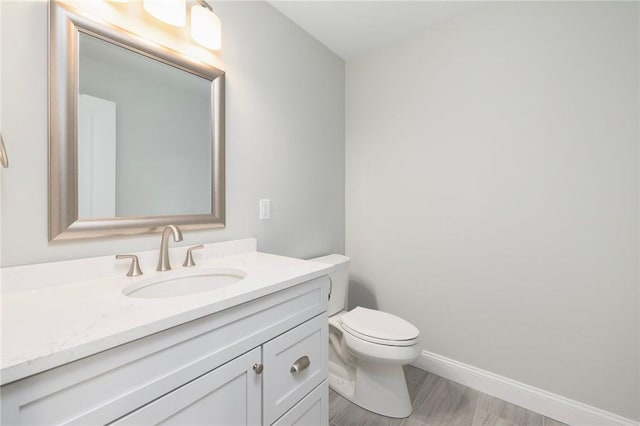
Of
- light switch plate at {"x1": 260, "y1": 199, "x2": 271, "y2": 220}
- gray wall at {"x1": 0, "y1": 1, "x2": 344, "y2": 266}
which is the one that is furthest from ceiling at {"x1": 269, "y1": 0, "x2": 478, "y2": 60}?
light switch plate at {"x1": 260, "y1": 199, "x2": 271, "y2": 220}

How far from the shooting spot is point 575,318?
55.9 inches

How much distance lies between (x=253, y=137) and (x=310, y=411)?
1.33 meters

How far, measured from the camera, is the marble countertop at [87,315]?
0.49 m

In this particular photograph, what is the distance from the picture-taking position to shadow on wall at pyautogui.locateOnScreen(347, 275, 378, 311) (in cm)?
216

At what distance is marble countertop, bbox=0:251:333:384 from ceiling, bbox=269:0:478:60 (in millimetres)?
1605

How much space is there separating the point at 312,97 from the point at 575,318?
2.01 meters

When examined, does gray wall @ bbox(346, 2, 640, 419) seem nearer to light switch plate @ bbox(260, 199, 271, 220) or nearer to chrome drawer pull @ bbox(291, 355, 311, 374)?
light switch plate @ bbox(260, 199, 271, 220)

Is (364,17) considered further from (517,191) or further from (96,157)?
(96,157)

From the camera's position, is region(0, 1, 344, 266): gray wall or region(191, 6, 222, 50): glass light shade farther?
region(191, 6, 222, 50): glass light shade

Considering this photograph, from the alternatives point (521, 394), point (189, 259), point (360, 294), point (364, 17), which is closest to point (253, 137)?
point (189, 259)

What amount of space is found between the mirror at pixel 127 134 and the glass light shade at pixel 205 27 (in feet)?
0.34

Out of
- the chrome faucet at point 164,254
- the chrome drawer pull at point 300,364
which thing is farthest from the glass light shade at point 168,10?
the chrome drawer pull at point 300,364

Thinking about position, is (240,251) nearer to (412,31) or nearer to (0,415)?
(0,415)

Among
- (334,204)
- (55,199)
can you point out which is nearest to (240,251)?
(55,199)
